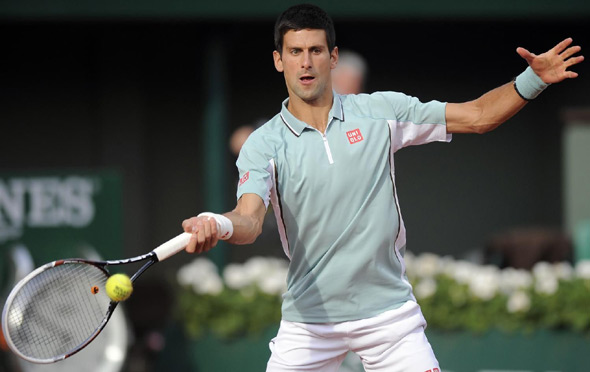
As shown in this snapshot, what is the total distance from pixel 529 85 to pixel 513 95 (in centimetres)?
8

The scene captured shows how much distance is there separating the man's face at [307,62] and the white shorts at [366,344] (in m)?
0.93

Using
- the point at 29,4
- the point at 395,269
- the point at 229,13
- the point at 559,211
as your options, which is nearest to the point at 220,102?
the point at 229,13

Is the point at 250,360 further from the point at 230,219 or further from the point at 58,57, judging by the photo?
the point at 58,57

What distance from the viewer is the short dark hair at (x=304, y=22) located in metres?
4.32

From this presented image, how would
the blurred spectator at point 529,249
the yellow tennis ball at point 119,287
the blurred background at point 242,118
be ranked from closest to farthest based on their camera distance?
the yellow tennis ball at point 119,287 < the blurred spectator at point 529,249 < the blurred background at point 242,118

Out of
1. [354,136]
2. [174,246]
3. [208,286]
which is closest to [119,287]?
[174,246]

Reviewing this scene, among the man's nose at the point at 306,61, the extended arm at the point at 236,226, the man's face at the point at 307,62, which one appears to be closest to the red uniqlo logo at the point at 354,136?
the man's face at the point at 307,62

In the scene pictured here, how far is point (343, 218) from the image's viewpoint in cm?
432

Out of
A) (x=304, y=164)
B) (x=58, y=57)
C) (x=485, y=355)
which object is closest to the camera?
(x=304, y=164)

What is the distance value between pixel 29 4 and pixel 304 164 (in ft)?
19.5

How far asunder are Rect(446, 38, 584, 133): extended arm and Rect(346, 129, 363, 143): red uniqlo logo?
37cm

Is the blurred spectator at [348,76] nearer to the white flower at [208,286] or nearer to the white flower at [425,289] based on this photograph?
the white flower at [425,289]

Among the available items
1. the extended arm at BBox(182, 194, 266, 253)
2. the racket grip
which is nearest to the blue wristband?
the extended arm at BBox(182, 194, 266, 253)

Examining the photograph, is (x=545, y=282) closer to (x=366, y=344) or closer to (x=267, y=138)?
(x=366, y=344)
